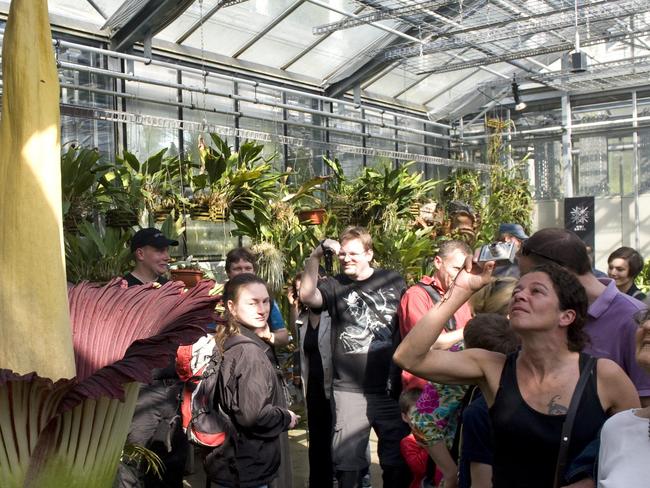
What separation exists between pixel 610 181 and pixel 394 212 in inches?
209

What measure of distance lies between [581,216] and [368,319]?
8160mm

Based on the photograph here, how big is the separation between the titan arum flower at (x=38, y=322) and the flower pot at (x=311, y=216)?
5827 millimetres

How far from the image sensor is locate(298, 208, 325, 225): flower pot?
6.97 m

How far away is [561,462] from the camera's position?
1735 mm

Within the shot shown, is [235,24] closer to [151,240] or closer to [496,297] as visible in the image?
[151,240]

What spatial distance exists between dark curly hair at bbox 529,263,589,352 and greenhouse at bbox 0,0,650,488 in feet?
0.28

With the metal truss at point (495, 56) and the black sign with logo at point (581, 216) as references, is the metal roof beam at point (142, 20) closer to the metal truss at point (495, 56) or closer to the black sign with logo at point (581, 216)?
the metal truss at point (495, 56)

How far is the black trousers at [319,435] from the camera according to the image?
13.7 ft

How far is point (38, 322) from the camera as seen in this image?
1.06 meters

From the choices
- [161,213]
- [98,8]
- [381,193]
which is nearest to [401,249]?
[381,193]

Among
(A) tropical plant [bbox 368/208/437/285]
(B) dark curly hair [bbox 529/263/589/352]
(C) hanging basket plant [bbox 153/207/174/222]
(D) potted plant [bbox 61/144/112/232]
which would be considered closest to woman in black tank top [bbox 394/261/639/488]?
Result: (B) dark curly hair [bbox 529/263/589/352]

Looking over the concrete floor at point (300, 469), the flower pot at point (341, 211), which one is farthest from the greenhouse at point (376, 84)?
the concrete floor at point (300, 469)

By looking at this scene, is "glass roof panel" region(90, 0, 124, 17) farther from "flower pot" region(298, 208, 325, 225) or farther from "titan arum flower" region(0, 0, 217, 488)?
"titan arum flower" region(0, 0, 217, 488)

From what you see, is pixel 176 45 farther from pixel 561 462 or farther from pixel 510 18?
pixel 561 462
